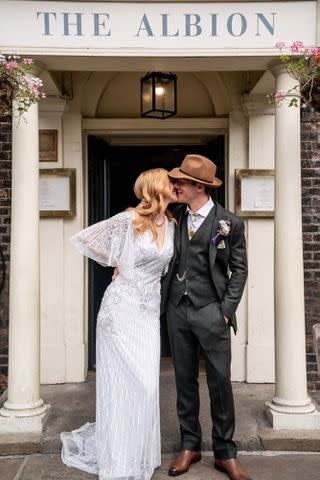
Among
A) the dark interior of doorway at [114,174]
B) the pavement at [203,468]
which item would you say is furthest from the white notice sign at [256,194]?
the pavement at [203,468]

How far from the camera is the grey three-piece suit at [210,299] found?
4156mm

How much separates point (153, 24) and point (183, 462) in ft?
10.4

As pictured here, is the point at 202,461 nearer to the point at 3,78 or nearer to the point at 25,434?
the point at 25,434

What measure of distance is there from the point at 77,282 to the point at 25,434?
183 centimetres

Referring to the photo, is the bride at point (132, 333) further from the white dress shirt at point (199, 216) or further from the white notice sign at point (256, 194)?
the white notice sign at point (256, 194)

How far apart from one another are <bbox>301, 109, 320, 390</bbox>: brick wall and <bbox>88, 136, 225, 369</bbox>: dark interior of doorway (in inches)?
33.8

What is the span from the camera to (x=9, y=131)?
19.8ft

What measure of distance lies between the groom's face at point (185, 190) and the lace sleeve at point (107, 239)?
401 millimetres

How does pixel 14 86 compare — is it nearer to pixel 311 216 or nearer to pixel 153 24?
pixel 153 24

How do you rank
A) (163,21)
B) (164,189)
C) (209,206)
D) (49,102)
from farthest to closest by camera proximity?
→ (49,102)
(163,21)
(209,206)
(164,189)

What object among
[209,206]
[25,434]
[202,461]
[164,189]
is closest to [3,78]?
[164,189]

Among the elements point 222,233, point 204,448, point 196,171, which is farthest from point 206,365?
point 196,171

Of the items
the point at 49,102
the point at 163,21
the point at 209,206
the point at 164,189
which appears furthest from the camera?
the point at 49,102

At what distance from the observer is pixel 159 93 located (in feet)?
18.5
